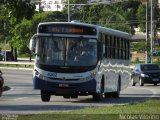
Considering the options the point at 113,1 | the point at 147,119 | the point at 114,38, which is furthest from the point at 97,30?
the point at 113,1

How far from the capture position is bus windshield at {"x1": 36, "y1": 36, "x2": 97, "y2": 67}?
88.3ft

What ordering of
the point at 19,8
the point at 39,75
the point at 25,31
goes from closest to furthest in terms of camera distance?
the point at 19,8 → the point at 39,75 → the point at 25,31

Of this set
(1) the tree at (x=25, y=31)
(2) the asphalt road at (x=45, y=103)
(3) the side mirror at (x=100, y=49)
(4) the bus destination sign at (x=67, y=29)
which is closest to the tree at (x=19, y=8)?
(2) the asphalt road at (x=45, y=103)

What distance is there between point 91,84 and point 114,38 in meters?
4.68

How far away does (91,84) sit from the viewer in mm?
26969

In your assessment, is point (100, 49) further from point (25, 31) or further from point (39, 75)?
point (25, 31)

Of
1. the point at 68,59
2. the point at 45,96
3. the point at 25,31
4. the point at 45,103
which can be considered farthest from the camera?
the point at 25,31

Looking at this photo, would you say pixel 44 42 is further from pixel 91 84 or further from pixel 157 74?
pixel 157 74

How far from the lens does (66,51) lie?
26938 mm

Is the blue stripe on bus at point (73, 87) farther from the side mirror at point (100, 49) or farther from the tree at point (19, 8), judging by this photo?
the tree at point (19, 8)

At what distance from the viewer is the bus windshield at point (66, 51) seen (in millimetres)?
26922

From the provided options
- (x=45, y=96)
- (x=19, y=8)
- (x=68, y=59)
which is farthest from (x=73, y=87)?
(x=19, y=8)

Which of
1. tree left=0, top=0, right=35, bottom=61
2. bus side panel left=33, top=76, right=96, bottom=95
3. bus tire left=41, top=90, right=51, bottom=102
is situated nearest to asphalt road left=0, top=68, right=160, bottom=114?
bus tire left=41, top=90, right=51, bottom=102

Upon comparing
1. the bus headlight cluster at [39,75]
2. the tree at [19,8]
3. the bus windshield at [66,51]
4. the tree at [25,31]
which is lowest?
the tree at [25,31]
